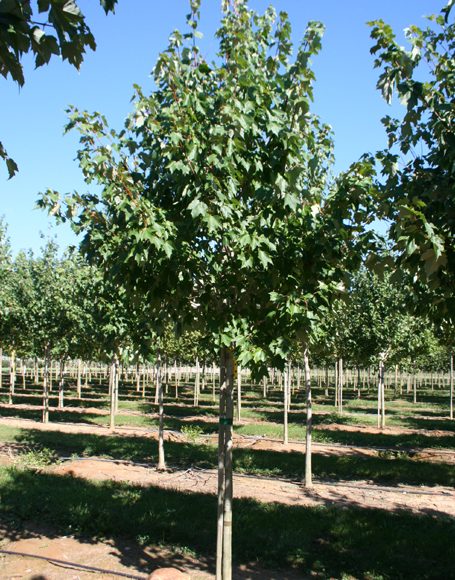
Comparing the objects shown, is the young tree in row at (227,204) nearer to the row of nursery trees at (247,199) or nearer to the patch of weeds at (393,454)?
the row of nursery trees at (247,199)

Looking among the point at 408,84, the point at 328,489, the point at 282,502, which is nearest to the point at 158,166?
the point at 408,84

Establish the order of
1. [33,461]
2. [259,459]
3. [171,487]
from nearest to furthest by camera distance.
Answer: [171,487]
[33,461]
[259,459]

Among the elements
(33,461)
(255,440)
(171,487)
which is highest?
(33,461)

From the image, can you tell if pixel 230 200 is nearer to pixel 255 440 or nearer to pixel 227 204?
pixel 227 204

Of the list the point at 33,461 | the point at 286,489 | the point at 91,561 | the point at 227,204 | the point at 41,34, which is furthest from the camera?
the point at 33,461

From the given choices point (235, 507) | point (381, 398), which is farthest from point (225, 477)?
point (381, 398)

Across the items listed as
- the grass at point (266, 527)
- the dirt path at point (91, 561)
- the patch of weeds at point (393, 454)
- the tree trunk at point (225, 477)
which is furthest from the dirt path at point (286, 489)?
the tree trunk at point (225, 477)

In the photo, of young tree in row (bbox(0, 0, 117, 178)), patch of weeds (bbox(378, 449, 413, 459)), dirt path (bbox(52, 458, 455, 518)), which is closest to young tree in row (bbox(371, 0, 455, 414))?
young tree in row (bbox(0, 0, 117, 178))

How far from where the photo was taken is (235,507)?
8.11 meters

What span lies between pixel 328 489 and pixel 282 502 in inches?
65.5

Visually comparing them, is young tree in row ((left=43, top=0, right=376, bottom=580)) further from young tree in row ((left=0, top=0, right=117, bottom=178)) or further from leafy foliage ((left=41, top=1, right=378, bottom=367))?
young tree in row ((left=0, top=0, right=117, bottom=178))

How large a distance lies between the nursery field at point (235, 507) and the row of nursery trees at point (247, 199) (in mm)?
2194

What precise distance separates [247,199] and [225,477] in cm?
260

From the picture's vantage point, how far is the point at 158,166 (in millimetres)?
4664
